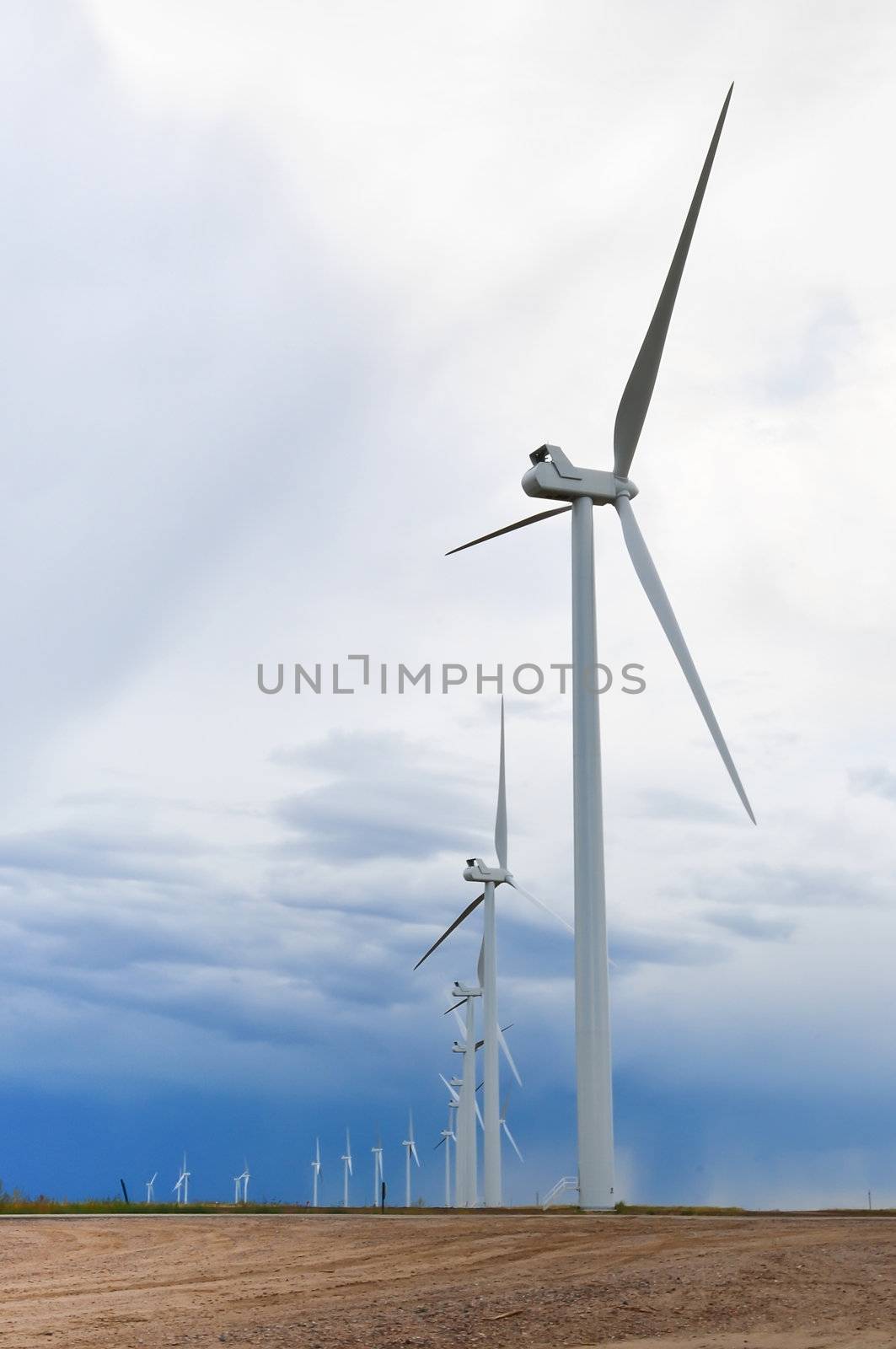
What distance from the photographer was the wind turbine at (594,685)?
30594 mm


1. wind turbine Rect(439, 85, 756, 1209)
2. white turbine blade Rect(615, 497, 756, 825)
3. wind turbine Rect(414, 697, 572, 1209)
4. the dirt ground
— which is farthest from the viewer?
wind turbine Rect(414, 697, 572, 1209)

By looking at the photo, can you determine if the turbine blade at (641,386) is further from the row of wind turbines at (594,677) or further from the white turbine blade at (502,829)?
the white turbine blade at (502,829)

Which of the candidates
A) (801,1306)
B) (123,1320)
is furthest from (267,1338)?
(801,1306)

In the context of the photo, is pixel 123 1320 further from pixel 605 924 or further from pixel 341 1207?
pixel 341 1207

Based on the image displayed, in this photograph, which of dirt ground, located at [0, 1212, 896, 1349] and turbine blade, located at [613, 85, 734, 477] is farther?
turbine blade, located at [613, 85, 734, 477]

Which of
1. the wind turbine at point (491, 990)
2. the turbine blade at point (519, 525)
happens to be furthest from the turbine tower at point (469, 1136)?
the turbine blade at point (519, 525)

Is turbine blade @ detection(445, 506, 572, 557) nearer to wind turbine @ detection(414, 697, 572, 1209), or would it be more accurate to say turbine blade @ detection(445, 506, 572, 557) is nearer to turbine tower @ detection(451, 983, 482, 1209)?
wind turbine @ detection(414, 697, 572, 1209)

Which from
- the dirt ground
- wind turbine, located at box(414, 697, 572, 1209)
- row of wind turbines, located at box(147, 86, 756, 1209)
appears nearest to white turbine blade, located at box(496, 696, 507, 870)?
wind turbine, located at box(414, 697, 572, 1209)

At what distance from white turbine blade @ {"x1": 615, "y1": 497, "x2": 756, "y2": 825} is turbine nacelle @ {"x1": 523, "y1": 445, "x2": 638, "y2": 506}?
1.57ft

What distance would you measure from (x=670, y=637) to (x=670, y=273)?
10.4 m

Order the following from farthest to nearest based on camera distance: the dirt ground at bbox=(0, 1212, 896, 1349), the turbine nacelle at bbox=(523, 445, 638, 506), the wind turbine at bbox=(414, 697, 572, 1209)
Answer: the wind turbine at bbox=(414, 697, 572, 1209), the turbine nacelle at bbox=(523, 445, 638, 506), the dirt ground at bbox=(0, 1212, 896, 1349)

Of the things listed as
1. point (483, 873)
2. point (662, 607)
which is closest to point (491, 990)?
point (483, 873)

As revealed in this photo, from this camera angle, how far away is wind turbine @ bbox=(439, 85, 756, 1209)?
30.6 m

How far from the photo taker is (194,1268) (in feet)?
61.9
